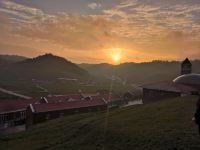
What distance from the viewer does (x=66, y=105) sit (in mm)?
66062

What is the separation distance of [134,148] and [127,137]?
3.20 meters

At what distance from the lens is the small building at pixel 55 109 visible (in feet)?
194

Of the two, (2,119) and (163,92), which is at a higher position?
(163,92)

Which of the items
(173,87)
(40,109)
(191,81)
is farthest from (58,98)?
(191,81)

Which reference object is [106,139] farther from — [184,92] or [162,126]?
[184,92]

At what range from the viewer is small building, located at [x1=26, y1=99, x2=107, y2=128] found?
59.0m

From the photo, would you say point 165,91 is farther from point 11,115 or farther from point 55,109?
point 11,115

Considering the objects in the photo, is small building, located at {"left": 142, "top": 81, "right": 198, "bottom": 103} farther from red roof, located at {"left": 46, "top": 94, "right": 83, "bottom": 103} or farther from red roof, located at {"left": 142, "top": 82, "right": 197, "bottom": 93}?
red roof, located at {"left": 46, "top": 94, "right": 83, "bottom": 103}

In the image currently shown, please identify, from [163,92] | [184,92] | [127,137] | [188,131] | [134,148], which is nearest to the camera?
[134,148]

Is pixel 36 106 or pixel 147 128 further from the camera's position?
pixel 36 106

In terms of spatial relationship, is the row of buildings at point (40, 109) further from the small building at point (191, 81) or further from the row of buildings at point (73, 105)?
the small building at point (191, 81)

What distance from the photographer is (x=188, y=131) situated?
23000 millimetres

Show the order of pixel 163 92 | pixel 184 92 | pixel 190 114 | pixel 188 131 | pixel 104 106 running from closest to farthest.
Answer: pixel 188 131 → pixel 190 114 → pixel 184 92 → pixel 163 92 → pixel 104 106

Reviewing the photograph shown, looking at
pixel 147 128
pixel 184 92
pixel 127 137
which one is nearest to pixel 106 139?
pixel 127 137
